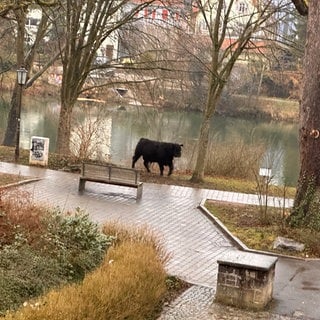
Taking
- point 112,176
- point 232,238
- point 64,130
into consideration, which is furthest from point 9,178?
point 232,238

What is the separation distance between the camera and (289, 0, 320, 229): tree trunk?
12672 millimetres

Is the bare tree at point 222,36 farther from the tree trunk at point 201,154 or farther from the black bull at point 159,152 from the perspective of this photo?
the black bull at point 159,152

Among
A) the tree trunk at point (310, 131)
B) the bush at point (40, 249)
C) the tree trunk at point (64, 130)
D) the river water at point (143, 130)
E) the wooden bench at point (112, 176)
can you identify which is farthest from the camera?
the river water at point (143, 130)

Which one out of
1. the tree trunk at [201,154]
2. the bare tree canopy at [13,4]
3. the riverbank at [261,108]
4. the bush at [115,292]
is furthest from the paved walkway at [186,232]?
the riverbank at [261,108]

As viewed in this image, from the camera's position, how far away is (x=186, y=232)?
13141 mm

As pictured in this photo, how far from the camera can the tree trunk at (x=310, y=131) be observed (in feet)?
41.6

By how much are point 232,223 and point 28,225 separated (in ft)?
20.5

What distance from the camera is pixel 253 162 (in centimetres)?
2470

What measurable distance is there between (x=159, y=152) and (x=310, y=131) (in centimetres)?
835

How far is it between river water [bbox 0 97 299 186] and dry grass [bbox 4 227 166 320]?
15203 millimetres

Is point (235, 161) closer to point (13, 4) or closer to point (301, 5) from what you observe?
point (301, 5)

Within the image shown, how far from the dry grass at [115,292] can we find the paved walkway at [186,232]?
45cm

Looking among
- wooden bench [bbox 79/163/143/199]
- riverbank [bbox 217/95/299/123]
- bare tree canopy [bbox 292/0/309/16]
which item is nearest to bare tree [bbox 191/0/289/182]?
wooden bench [bbox 79/163/143/199]

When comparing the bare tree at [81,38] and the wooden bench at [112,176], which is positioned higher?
the bare tree at [81,38]
